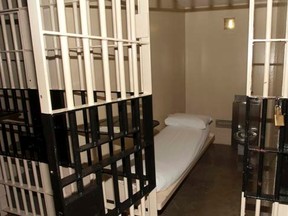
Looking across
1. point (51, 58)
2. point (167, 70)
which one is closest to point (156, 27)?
point (167, 70)

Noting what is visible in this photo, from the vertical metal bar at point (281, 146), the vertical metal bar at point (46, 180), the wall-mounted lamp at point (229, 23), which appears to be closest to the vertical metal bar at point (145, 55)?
the vertical metal bar at point (281, 146)

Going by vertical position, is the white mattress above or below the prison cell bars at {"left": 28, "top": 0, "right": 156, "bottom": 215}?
below

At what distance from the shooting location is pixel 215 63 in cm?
432

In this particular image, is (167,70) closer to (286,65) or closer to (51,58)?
(51,58)

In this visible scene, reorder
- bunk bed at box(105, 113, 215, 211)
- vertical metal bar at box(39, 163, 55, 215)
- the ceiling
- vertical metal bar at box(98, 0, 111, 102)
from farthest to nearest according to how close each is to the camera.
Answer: the ceiling → bunk bed at box(105, 113, 215, 211) → vertical metal bar at box(39, 163, 55, 215) → vertical metal bar at box(98, 0, 111, 102)

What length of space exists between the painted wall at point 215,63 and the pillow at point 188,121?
788 millimetres

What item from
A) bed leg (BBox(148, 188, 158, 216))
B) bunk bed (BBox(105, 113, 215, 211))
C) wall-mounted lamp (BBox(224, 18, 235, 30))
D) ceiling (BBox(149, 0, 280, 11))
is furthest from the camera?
wall-mounted lamp (BBox(224, 18, 235, 30))

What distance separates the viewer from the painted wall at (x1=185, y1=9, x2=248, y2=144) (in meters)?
4.10

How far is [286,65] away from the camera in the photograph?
1.52 m

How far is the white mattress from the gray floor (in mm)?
404

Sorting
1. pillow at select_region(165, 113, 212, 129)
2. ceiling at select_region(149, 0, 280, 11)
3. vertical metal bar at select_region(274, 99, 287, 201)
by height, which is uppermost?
ceiling at select_region(149, 0, 280, 11)

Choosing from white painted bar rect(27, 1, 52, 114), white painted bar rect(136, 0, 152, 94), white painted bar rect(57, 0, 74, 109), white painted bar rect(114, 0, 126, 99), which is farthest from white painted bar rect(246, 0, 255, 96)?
white painted bar rect(27, 1, 52, 114)

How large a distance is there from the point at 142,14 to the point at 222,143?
3.35m

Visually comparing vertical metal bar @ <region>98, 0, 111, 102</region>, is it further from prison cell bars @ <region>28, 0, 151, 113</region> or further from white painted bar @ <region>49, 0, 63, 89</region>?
white painted bar @ <region>49, 0, 63, 89</region>
